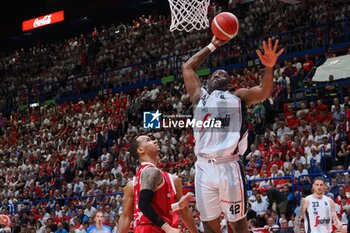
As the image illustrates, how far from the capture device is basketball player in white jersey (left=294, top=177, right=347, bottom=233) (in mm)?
10289

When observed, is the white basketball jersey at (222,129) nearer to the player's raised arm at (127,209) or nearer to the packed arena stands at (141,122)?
the player's raised arm at (127,209)

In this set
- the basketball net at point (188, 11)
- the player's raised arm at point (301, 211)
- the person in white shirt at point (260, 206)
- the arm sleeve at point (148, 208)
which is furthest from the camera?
the person in white shirt at point (260, 206)

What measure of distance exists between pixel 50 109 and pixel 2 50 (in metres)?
11.9

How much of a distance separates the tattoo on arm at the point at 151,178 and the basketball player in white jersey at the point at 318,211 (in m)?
5.57

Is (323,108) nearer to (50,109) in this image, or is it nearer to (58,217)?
(58,217)

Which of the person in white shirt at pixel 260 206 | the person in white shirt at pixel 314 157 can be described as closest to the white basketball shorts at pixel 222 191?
the person in white shirt at pixel 260 206

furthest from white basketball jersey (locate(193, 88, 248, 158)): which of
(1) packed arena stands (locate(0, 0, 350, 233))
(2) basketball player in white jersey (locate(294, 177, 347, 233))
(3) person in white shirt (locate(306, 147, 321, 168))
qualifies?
(3) person in white shirt (locate(306, 147, 321, 168))

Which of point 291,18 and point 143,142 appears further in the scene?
point 291,18

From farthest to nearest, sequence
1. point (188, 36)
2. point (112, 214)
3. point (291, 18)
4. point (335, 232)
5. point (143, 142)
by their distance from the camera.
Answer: point (188, 36) < point (291, 18) < point (112, 214) < point (335, 232) < point (143, 142)

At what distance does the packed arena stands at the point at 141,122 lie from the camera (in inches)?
563

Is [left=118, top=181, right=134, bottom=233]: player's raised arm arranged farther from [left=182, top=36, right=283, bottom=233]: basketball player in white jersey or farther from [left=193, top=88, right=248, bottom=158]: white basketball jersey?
[left=193, top=88, right=248, bottom=158]: white basketball jersey

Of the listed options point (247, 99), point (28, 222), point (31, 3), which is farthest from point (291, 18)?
point (31, 3)

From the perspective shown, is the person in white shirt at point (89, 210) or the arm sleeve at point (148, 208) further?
the person in white shirt at point (89, 210)

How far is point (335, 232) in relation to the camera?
1127cm
